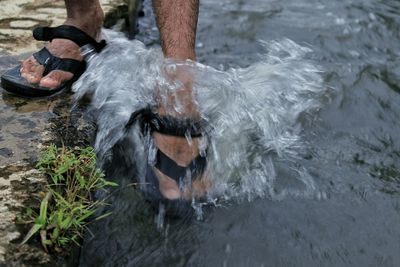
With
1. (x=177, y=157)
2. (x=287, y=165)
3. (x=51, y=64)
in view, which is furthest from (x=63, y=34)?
(x=287, y=165)

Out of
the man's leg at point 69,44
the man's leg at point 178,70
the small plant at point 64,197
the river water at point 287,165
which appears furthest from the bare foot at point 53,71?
the man's leg at point 178,70

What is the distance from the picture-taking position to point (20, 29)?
3014 millimetres

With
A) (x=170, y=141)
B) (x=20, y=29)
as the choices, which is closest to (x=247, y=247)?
(x=170, y=141)

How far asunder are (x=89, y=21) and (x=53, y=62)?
0.89 ft

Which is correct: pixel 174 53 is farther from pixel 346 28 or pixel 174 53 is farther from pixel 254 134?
pixel 346 28

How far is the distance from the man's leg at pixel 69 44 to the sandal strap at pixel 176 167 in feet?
2.17

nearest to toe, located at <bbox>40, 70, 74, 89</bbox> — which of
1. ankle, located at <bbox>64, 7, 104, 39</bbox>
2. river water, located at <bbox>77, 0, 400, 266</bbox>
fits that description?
river water, located at <bbox>77, 0, 400, 266</bbox>

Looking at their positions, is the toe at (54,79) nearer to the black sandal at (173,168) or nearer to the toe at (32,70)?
the toe at (32,70)

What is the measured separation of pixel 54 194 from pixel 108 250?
0.30m

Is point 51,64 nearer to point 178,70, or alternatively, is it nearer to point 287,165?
point 178,70

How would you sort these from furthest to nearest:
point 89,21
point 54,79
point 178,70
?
point 89,21 < point 54,79 < point 178,70

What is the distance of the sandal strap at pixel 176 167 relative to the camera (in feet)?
6.66

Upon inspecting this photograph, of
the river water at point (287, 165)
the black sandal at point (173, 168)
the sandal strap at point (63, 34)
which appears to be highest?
the sandal strap at point (63, 34)

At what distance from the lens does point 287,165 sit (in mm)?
2373
